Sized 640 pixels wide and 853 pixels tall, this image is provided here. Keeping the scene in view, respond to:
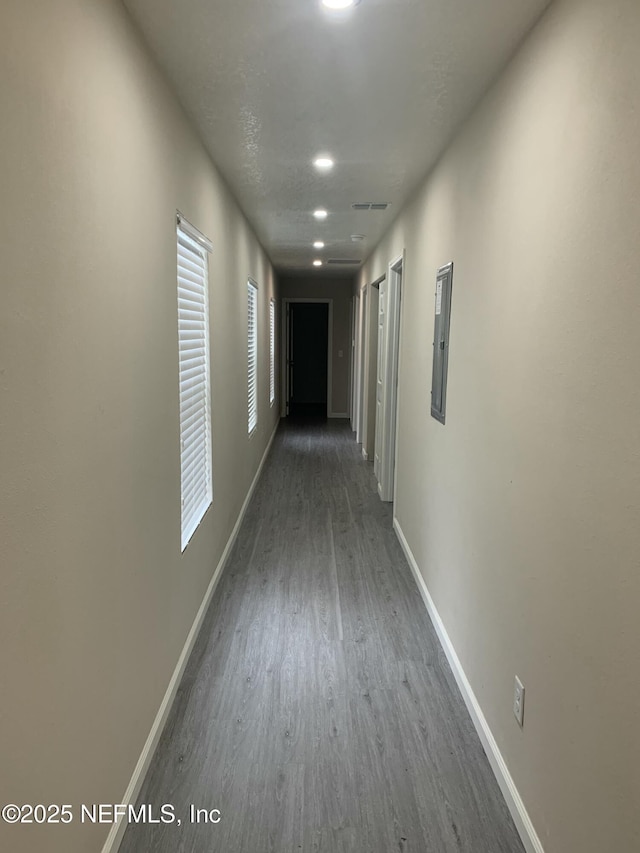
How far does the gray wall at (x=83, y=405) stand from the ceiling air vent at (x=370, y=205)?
1.91 meters

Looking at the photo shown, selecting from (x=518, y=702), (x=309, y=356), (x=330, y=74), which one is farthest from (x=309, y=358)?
(x=518, y=702)

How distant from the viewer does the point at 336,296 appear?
9297 millimetres

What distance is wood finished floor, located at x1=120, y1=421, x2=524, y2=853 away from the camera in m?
1.65

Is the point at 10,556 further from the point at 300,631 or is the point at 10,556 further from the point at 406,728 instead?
the point at 300,631

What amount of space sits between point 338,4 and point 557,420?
128 cm

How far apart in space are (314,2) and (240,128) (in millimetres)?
1024

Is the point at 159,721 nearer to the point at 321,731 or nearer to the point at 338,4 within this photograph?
the point at 321,731

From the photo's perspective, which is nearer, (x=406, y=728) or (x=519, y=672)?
(x=519, y=672)

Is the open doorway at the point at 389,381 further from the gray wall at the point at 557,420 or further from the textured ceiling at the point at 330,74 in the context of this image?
the gray wall at the point at 557,420

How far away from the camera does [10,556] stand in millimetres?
978

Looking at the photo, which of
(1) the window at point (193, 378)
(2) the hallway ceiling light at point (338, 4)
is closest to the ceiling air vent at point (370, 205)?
(1) the window at point (193, 378)

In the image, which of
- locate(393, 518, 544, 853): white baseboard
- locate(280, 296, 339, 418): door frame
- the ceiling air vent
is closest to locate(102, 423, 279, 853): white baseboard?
locate(393, 518, 544, 853): white baseboard

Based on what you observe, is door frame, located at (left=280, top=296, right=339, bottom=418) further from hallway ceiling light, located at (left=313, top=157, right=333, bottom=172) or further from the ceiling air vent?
hallway ceiling light, located at (left=313, top=157, right=333, bottom=172)

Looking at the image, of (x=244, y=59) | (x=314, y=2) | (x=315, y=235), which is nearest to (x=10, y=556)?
(x=314, y=2)
